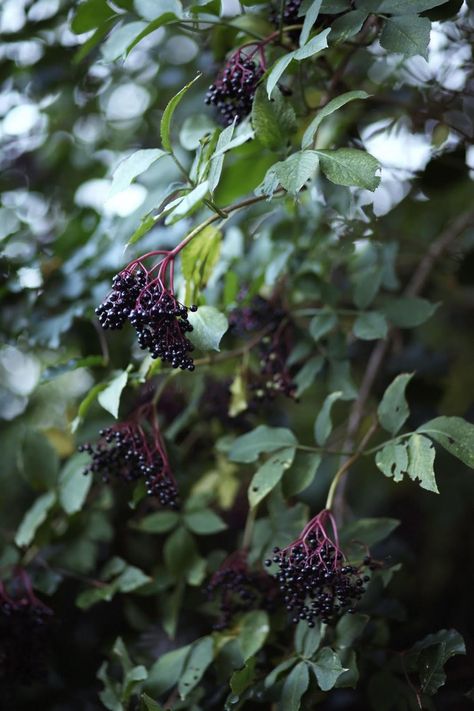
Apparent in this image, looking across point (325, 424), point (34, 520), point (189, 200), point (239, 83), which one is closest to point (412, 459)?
point (325, 424)

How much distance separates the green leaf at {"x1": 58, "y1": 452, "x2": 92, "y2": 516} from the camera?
1.07 metres

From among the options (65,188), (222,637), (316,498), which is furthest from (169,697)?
(65,188)

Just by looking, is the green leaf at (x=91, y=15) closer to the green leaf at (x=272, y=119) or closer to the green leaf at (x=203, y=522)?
the green leaf at (x=272, y=119)

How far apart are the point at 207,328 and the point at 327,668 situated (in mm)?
421

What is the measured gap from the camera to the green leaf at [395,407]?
0.88m

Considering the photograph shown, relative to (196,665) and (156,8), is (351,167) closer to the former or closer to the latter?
(156,8)

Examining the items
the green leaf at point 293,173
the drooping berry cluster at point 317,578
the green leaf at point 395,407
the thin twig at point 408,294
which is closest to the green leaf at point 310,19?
the green leaf at point 293,173

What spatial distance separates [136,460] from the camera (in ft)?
2.96

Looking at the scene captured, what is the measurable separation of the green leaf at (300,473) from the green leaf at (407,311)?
0.97 ft

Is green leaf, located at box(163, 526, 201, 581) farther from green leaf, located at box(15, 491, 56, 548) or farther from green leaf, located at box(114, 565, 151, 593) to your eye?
green leaf, located at box(15, 491, 56, 548)

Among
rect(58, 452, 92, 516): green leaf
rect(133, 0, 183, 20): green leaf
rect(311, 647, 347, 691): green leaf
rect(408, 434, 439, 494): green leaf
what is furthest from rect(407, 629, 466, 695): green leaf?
rect(133, 0, 183, 20): green leaf

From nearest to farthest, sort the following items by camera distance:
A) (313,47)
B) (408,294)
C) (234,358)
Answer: (313,47), (234,358), (408,294)

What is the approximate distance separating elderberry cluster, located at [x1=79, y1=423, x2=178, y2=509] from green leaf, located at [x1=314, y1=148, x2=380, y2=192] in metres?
0.42

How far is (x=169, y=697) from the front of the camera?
1060 millimetres
